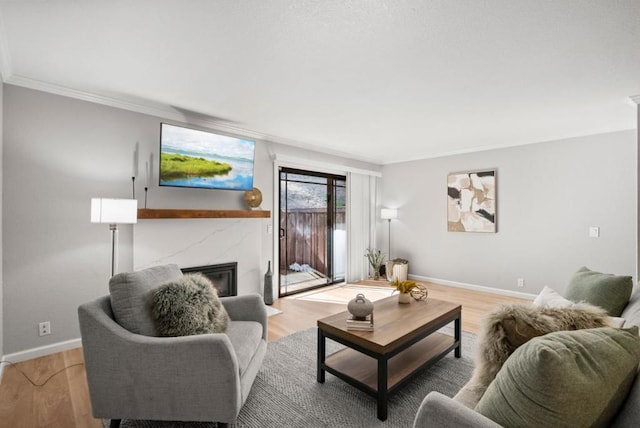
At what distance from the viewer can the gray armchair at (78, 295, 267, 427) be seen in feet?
5.16

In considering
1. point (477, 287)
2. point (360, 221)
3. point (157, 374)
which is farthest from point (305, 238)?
point (157, 374)

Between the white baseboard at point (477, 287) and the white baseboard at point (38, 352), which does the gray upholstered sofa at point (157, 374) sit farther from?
the white baseboard at point (477, 287)

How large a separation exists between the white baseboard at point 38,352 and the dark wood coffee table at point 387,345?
90.9 inches

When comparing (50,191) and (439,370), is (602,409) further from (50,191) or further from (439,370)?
(50,191)

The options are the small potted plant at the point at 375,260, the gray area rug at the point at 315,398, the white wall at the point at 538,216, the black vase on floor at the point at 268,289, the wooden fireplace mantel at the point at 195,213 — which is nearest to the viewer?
the gray area rug at the point at 315,398

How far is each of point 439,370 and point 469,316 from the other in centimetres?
160

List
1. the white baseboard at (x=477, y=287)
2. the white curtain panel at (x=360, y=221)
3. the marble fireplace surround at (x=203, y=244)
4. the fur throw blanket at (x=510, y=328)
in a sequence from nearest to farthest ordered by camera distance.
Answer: the fur throw blanket at (x=510, y=328), the marble fireplace surround at (x=203, y=244), the white baseboard at (x=477, y=287), the white curtain panel at (x=360, y=221)

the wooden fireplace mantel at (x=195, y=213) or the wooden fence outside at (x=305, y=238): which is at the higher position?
the wooden fireplace mantel at (x=195, y=213)

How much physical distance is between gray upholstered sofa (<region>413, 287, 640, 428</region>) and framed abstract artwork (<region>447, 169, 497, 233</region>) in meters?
4.22

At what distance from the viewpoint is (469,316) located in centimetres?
373

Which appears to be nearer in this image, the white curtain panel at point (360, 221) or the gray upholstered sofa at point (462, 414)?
the gray upholstered sofa at point (462, 414)

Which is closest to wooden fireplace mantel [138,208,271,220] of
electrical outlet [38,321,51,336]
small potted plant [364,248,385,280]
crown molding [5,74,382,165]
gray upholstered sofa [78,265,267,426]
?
crown molding [5,74,382,165]

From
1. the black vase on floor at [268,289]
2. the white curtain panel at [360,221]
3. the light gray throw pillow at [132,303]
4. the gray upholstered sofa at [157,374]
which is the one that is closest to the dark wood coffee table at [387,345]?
the gray upholstered sofa at [157,374]

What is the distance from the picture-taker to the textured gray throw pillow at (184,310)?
1.73 metres
